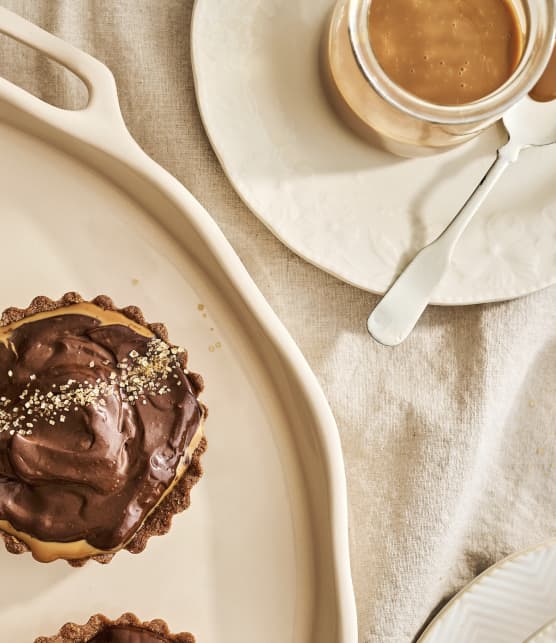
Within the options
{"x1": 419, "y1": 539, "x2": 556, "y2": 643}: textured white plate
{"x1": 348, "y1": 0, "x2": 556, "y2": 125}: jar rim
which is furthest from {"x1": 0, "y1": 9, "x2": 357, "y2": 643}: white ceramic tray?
{"x1": 348, "y1": 0, "x2": 556, "y2": 125}: jar rim

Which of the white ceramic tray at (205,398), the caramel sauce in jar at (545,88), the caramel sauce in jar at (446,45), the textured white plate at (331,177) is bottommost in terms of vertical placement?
the white ceramic tray at (205,398)

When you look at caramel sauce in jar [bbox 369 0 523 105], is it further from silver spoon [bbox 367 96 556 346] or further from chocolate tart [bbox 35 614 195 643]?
chocolate tart [bbox 35 614 195 643]

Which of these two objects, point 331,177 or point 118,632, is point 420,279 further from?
point 118,632

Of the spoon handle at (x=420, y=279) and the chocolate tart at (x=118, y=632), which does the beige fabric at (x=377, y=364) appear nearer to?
the spoon handle at (x=420, y=279)

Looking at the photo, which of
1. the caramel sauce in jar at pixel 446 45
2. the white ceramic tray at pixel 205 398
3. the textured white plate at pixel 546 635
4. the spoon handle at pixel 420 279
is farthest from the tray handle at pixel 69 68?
the textured white plate at pixel 546 635

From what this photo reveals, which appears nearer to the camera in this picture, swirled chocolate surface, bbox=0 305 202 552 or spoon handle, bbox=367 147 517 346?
swirled chocolate surface, bbox=0 305 202 552

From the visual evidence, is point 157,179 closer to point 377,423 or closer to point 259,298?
point 259,298

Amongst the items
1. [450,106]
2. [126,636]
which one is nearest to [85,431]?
[126,636]
